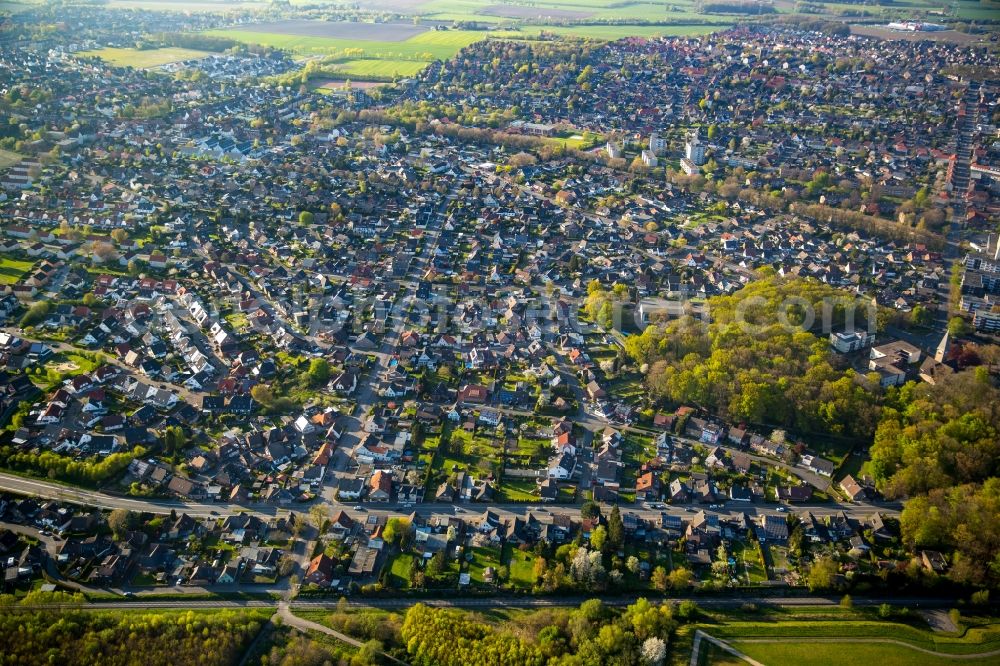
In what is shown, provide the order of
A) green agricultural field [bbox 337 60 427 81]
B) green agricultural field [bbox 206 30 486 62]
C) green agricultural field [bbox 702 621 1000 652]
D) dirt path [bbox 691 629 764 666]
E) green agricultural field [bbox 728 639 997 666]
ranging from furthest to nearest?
green agricultural field [bbox 206 30 486 62] < green agricultural field [bbox 337 60 427 81] < green agricultural field [bbox 702 621 1000 652] < green agricultural field [bbox 728 639 997 666] < dirt path [bbox 691 629 764 666]

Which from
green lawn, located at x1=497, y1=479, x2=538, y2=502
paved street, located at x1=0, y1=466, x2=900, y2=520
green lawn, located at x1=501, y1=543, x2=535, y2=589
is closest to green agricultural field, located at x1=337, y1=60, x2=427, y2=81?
paved street, located at x1=0, y1=466, x2=900, y2=520

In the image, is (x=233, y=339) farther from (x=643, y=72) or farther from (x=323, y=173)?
(x=643, y=72)

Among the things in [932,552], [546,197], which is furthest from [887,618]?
[546,197]

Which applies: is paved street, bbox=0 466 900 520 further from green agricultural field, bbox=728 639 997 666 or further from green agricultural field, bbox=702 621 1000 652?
green agricultural field, bbox=728 639 997 666

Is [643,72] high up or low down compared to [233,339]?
up

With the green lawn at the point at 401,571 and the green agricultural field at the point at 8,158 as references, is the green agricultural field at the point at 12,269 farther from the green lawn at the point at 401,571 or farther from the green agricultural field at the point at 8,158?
the green lawn at the point at 401,571

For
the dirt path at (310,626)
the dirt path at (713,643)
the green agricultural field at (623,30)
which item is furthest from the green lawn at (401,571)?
the green agricultural field at (623,30)

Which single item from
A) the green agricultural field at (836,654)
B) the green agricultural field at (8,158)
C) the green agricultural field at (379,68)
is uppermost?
the green agricultural field at (379,68)
